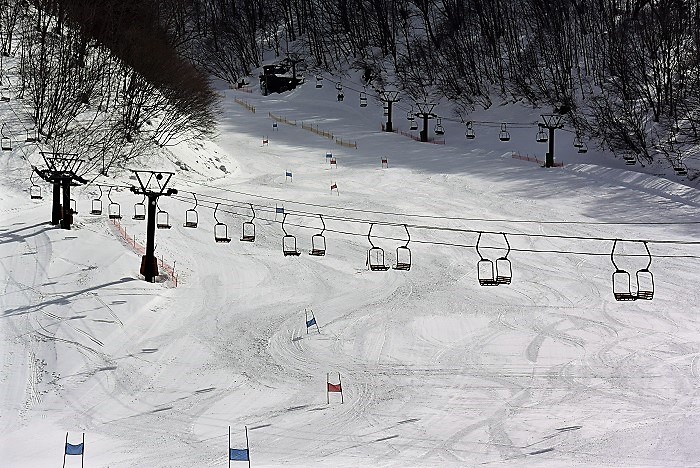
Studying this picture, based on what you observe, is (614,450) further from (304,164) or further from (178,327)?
(304,164)

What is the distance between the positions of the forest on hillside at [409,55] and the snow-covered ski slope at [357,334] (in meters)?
7.91

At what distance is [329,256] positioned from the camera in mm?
36406

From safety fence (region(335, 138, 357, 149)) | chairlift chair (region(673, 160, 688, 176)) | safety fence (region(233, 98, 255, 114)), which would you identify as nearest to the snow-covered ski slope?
chairlift chair (region(673, 160, 688, 176))

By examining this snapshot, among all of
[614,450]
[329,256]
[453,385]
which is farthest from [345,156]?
[614,450]

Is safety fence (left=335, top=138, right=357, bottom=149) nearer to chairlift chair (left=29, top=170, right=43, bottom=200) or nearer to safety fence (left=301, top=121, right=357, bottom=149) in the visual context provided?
safety fence (left=301, top=121, right=357, bottom=149)

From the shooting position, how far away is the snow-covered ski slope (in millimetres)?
21531

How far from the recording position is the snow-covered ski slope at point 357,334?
2153cm

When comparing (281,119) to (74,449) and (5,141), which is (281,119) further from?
(74,449)

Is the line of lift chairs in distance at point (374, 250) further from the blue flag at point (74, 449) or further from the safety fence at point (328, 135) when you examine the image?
the safety fence at point (328, 135)

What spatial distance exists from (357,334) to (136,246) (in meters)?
10.7

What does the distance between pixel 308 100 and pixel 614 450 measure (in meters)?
58.9

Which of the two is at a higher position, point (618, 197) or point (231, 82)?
point (231, 82)

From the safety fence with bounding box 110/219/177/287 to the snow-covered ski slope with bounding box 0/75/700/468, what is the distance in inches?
14.6

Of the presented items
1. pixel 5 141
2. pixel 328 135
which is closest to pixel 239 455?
pixel 5 141
